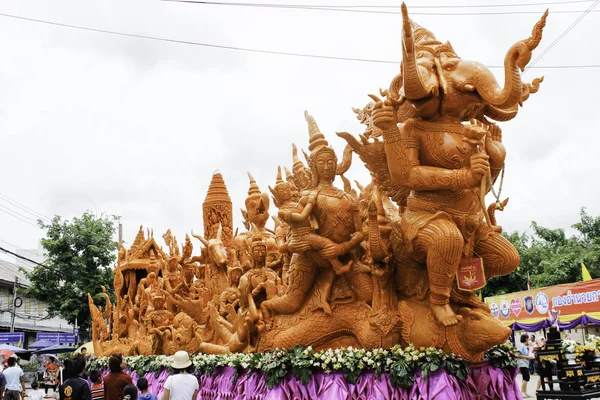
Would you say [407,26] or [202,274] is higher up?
[407,26]

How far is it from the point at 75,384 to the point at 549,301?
1260cm

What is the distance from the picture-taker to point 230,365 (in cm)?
727

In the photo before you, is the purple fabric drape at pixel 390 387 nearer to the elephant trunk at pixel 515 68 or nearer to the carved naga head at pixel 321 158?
the carved naga head at pixel 321 158

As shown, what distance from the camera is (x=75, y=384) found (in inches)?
192

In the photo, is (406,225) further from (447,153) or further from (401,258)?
(447,153)

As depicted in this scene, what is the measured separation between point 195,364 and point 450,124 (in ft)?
16.2

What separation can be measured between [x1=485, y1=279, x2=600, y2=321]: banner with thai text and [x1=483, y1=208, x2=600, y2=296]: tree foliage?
19.4 feet

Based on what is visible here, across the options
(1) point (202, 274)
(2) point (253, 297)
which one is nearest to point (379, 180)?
(2) point (253, 297)

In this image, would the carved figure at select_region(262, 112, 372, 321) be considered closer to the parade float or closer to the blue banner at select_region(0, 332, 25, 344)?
the parade float

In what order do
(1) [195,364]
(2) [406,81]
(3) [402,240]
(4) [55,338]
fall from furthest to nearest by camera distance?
1. (4) [55,338]
2. (1) [195,364]
3. (3) [402,240]
4. (2) [406,81]

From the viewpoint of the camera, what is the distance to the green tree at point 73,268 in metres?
20.0

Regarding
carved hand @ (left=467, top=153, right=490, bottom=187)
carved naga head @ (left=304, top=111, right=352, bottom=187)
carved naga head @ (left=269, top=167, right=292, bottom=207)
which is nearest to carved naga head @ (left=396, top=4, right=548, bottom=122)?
carved hand @ (left=467, top=153, right=490, bottom=187)

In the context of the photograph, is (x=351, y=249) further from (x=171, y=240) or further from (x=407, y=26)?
(x=171, y=240)

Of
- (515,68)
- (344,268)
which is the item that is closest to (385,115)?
(515,68)
